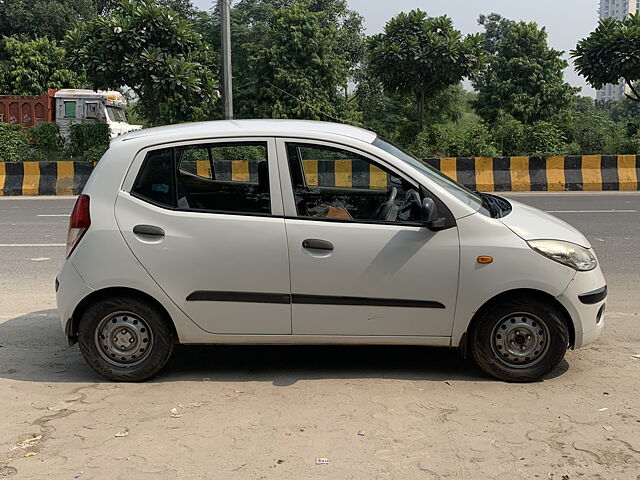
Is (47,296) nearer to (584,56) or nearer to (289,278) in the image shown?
(289,278)

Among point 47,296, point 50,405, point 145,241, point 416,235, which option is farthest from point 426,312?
point 47,296

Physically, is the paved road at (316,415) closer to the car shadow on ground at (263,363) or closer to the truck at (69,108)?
the car shadow on ground at (263,363)

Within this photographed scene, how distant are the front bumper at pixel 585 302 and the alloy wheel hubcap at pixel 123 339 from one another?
8.39 feet

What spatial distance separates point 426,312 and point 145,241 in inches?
69.4

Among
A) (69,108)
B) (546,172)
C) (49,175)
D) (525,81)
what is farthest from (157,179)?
(69,108)

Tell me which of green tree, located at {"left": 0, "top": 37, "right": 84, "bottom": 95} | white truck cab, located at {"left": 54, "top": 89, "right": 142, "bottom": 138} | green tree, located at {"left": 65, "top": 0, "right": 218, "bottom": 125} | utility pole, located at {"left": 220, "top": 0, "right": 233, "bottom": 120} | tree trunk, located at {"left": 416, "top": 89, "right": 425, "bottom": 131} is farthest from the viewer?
green tree, located at {"left": 0, "top": 37, "right": 84, "bottom": 95}

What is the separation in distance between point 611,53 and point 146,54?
37.5ft

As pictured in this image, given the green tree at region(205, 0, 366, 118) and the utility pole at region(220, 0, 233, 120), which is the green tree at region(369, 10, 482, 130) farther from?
the green tree at region(205, 0, 366, 118)

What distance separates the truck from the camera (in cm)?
2819

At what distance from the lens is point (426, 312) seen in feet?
15.1

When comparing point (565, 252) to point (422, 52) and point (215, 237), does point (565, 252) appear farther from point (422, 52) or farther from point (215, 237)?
point (422, 52)

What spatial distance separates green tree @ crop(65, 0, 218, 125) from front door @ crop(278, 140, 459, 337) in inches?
545

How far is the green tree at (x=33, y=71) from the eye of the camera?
1368 inches

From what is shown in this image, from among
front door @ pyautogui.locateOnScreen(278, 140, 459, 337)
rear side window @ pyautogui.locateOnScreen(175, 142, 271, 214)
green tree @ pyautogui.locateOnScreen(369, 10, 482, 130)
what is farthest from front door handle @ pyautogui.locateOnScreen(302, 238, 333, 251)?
green tree @ pyautogui.locateOnScreen(369, 10, 482, 130)
